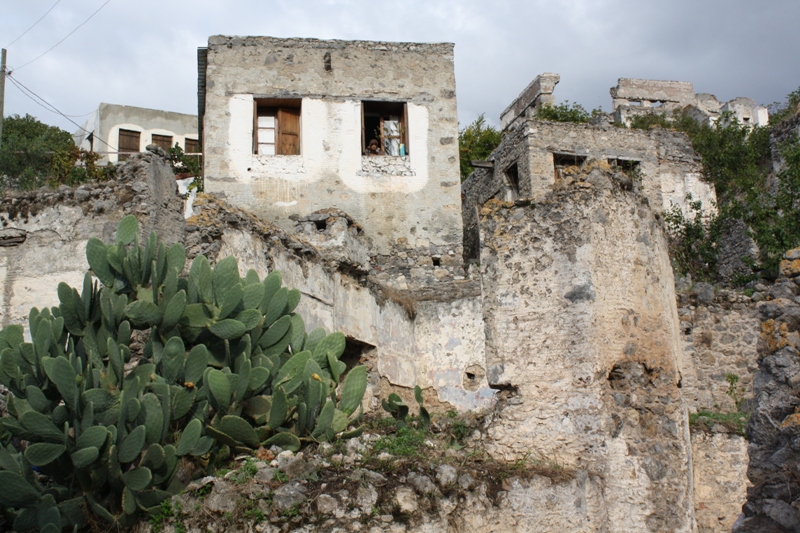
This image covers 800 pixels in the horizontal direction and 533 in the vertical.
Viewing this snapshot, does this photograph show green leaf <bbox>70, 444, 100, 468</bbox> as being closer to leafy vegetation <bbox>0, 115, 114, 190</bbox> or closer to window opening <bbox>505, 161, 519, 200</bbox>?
leafy vegetation <bbox>0, 115, 114, 190</bbox>

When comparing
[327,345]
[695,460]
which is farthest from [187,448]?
[695,460]

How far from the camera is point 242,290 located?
243 inches

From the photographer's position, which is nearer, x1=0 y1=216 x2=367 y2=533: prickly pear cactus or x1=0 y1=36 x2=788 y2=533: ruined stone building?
x1=0 y1=216 x2=367 y2=533: prickly pear cactus

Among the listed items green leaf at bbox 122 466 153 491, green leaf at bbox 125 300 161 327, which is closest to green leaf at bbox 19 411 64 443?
green leaf at bbox 122 466 153 491

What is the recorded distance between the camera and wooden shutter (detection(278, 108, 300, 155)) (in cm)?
1415

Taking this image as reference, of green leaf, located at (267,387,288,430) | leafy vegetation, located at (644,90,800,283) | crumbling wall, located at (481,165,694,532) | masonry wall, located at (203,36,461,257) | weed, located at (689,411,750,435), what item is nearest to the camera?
green leaf, located at (267,387,288,430)

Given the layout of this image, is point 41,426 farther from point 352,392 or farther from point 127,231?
point 352,392

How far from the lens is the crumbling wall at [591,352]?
19.3ft

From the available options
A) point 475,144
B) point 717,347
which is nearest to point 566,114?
point 475,144

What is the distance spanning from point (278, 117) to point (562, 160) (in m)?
7.02

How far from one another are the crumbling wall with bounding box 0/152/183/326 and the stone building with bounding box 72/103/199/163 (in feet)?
52.9

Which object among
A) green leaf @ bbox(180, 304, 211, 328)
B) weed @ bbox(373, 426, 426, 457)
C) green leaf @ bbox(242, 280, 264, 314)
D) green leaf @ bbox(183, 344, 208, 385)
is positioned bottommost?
weed @ bbox(373, 426, 426, 457)

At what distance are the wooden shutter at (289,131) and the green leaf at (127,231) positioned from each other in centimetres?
773

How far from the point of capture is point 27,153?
68.7 feet
